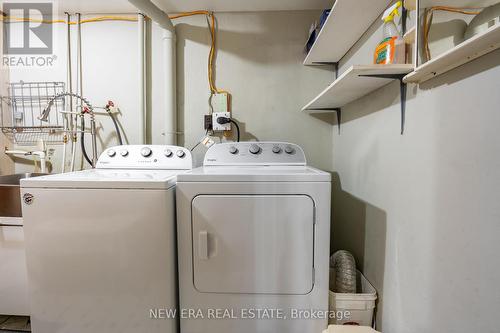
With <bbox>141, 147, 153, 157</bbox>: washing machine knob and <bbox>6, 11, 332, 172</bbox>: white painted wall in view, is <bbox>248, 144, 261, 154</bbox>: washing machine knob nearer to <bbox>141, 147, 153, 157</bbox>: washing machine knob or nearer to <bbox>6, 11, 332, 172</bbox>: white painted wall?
<bbox>6, 11, 332, 172</bbox>: white painted wall

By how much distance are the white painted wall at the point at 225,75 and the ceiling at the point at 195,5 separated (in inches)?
2.6

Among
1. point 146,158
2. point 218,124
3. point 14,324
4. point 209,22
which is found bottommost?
point 14,324

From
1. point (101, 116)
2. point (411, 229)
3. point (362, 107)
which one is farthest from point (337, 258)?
point (101, 116)

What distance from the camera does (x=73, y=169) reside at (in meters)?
2.08

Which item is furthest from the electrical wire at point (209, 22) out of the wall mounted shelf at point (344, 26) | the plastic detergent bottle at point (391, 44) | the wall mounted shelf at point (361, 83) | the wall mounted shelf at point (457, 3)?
the wall mounted shelf at point (457, 3)

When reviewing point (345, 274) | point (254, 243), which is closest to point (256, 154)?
point (254, 243)

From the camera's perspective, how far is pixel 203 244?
Answer: 1147mm

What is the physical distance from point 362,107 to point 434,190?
31.1 inches

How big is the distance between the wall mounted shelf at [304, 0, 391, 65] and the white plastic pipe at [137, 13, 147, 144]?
1.38 metres

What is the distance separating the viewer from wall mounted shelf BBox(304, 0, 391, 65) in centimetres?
121

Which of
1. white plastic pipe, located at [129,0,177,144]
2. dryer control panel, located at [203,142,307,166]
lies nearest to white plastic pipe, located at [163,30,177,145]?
white plastic pipe, located at [129,0,177,144]

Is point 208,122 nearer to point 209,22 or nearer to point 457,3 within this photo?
point 209,22

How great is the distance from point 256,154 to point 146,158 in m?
0.81

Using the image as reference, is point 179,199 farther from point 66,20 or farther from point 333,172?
point 66,20
